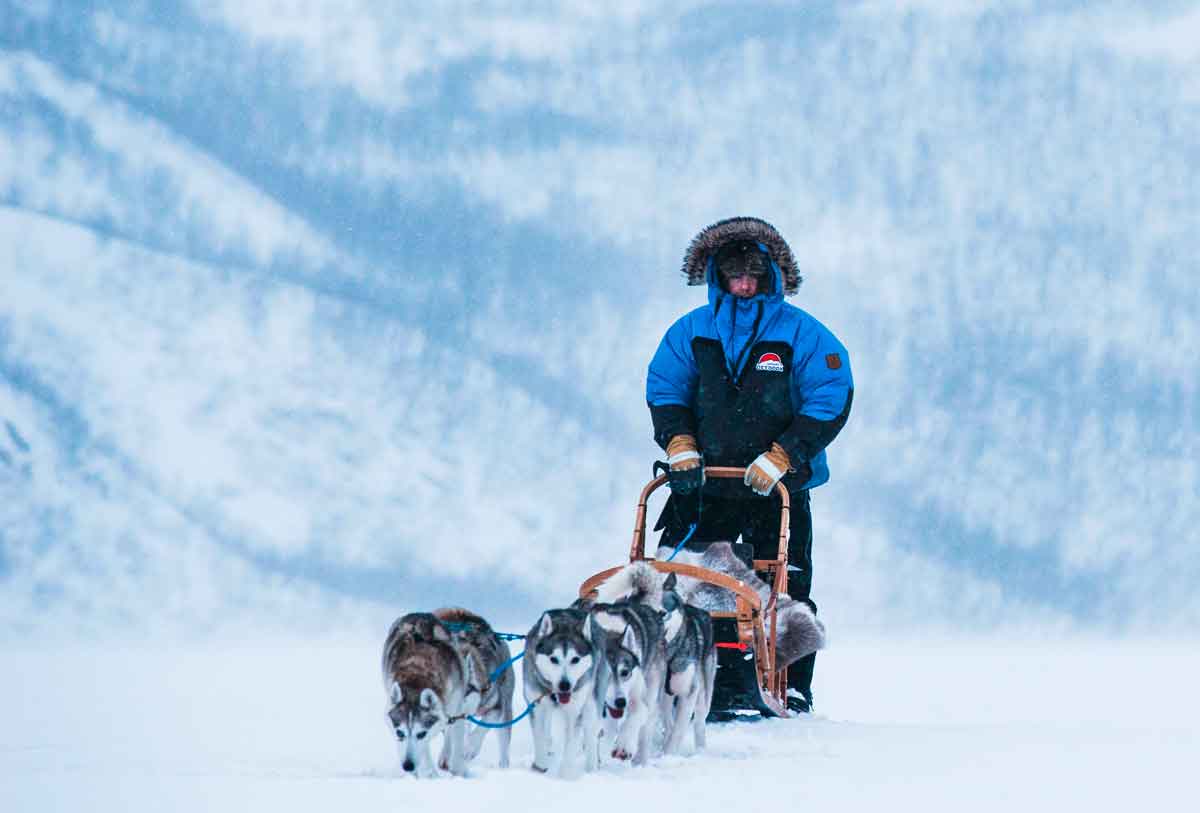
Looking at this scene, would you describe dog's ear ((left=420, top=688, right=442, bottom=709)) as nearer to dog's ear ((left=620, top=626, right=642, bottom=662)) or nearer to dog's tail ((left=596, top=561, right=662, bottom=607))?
dog's ear ((left=620, top=626, right=642, bottom=662))

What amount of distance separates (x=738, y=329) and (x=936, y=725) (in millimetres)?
2022

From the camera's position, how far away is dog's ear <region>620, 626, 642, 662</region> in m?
5.28

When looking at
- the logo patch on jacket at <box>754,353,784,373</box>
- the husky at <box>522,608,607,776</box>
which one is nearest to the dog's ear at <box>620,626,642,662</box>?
the husky at <box>522,608,607,776</box>

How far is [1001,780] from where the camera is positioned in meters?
5.29

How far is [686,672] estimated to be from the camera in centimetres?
576

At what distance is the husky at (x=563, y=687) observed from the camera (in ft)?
16.3

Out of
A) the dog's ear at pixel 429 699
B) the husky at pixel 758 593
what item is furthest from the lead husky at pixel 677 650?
the dog's ear at pixel 429 699

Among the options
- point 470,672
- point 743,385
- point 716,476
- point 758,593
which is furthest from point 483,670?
point 743,385

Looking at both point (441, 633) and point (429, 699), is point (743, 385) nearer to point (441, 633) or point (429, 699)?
point (441, 633)

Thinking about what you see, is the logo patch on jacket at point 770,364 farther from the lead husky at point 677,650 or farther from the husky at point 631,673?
the husky at point 631,673

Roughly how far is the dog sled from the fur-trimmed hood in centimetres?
102

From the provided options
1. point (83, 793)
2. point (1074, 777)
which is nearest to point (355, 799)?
point (83, 793)

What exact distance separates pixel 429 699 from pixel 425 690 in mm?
29

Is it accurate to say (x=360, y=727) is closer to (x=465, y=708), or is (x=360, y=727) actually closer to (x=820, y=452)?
(x=465, y=708)
